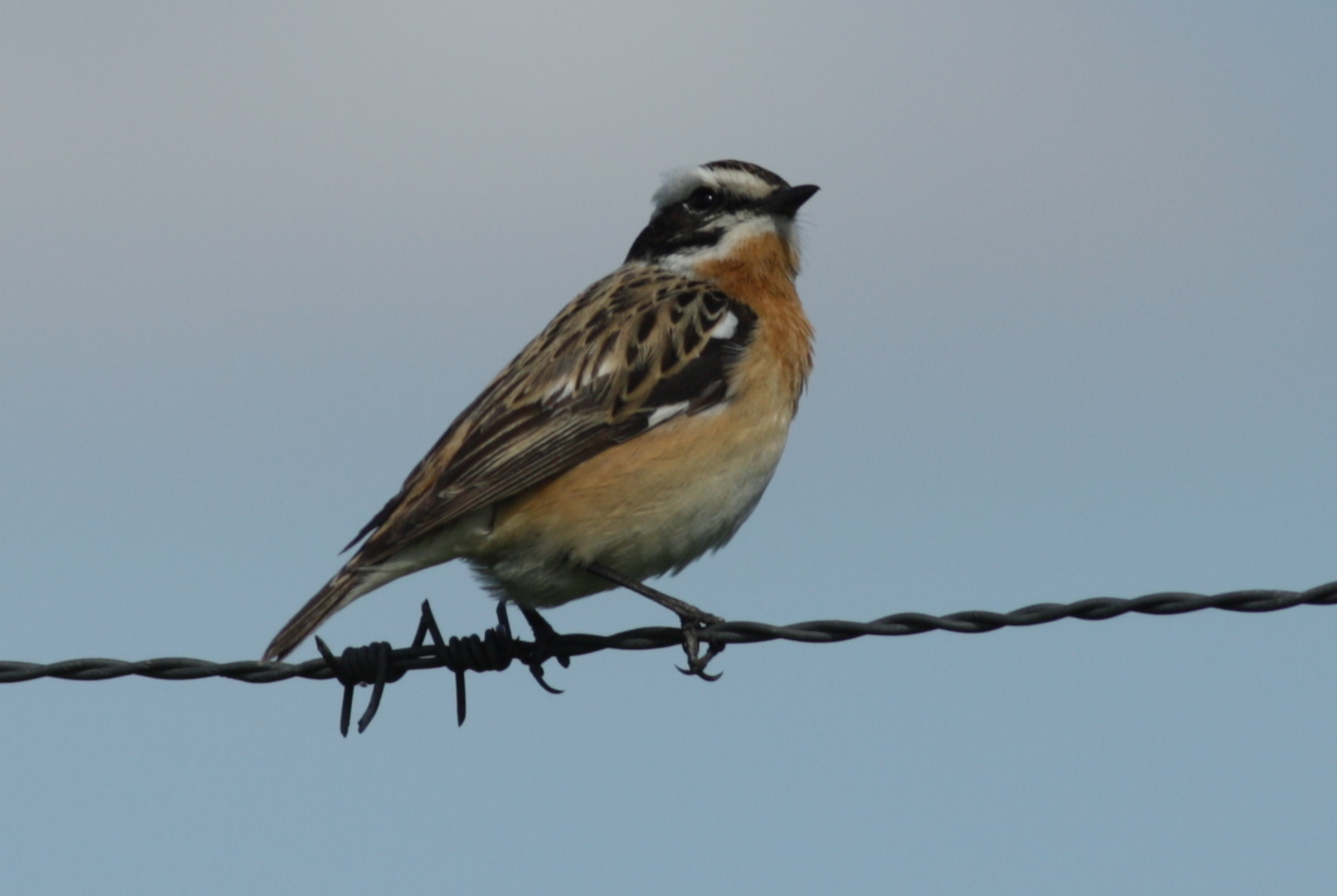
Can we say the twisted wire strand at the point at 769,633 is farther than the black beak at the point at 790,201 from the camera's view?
No

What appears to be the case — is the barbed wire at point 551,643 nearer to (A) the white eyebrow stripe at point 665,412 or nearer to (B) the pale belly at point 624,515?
(B) the pale belly at point 624,515

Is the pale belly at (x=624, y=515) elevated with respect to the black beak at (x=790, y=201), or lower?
lower

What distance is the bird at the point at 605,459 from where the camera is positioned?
8.50 meters

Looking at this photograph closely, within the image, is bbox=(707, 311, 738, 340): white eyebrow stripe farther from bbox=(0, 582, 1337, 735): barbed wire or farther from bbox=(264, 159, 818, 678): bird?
bbox=(0, 582, 1337, 735): barbed wire

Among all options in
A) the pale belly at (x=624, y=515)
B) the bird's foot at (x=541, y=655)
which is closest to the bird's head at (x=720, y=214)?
the pale belly at (x=624, y=515)

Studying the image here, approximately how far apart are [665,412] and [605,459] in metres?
0.47

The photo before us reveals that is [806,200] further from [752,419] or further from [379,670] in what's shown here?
[379,670]

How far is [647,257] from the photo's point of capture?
11250mm

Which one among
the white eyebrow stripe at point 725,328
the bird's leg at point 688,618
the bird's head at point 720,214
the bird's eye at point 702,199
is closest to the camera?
the bird's leg at point 688,618

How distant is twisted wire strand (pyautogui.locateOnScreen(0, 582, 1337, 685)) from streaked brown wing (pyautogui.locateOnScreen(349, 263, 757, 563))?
1.12 m

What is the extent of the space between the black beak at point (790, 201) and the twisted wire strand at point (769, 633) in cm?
387

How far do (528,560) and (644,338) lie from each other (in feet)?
5.40

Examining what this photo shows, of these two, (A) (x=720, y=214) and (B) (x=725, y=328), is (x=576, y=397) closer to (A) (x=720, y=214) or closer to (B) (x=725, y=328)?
(B) (x=725, y=328)

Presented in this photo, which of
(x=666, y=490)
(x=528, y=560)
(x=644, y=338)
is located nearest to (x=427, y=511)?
(x=528, y=560)
